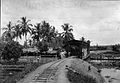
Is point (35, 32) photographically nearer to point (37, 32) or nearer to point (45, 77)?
point (37, 32)

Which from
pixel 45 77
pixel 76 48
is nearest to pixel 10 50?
pixel 45 77

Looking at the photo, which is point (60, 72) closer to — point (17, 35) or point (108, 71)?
point (108, 71)

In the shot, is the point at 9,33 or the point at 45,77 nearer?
the point at 45,77

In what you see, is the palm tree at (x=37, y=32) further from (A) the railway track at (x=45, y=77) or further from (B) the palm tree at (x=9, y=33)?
(A) the railway track at (x=45, y=77)

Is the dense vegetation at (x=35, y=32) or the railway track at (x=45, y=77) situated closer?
the railway track at (x=45, y=77)

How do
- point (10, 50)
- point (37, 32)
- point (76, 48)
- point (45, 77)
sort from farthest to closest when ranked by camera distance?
1. point (37, 32)
2. point (76, 48)
3. point (10, 50)
4. point (45, 77)

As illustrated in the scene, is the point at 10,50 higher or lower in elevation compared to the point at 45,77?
higher

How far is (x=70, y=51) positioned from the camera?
198 feet

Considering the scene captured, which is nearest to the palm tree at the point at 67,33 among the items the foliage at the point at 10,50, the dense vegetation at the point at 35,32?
the dense vegetation at the point at 35,32

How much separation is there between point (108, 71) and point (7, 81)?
36.4 meters

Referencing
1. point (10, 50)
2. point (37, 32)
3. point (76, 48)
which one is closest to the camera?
point (10, 50)

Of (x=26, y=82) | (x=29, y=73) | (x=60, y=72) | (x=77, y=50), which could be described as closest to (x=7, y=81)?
(x=26, y=82)

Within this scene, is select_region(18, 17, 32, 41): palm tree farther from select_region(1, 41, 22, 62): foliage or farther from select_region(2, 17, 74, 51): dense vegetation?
select_region(1, 41, 22, 62): foliage

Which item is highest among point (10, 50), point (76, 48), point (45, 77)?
point (10, 50)
